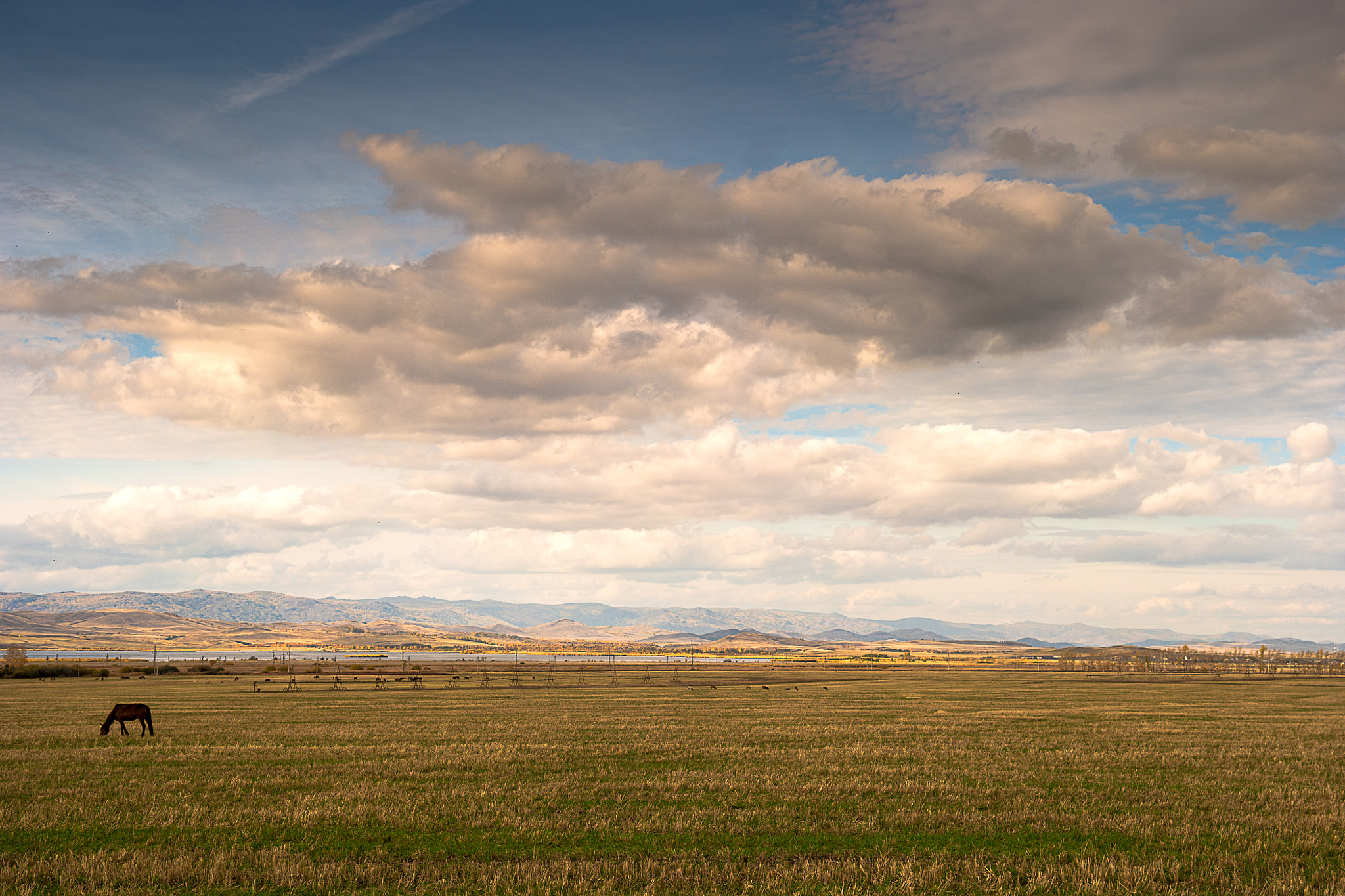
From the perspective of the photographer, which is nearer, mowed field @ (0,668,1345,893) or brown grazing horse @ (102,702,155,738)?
mowed field @ (0,668,1345,893)

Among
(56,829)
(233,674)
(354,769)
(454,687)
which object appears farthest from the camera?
(233,674)

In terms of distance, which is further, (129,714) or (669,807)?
(129,714)

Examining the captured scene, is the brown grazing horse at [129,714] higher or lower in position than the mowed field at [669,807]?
lower

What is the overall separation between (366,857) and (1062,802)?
686 inches

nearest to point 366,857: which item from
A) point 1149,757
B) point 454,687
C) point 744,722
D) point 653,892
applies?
point 653,892

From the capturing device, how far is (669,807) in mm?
21109

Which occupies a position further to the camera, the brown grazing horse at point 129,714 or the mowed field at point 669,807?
the brown grazing horse at point 129,714

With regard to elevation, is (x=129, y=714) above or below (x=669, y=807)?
below

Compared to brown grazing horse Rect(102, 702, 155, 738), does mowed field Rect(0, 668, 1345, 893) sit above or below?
above

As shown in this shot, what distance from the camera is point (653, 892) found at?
14.0 m

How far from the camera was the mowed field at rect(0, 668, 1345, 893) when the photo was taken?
15.2 m

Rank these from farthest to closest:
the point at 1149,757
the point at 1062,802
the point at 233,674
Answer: the point at 233,674 → the point at 1149,757 → the point at 1062,802

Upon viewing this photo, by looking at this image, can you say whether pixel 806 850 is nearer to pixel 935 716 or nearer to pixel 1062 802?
pixel 1062 802

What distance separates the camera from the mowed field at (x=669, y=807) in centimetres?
1524
